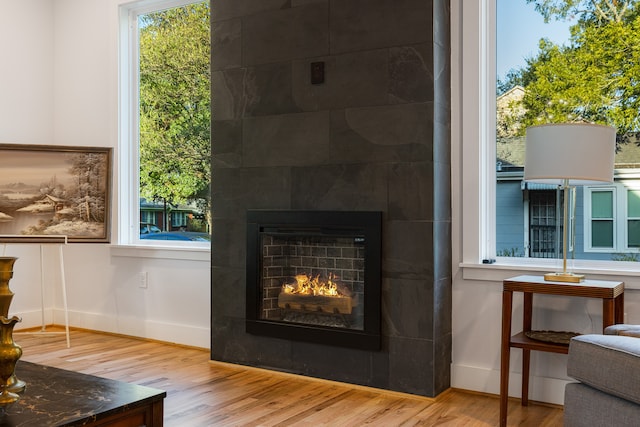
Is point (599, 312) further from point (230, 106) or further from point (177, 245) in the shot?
point (177, 245)

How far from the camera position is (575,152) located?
292 cm

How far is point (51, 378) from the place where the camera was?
90.0 inches

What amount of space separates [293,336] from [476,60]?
1.92 m

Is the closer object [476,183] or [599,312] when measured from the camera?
[599,312]

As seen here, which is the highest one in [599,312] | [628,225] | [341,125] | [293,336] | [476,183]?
[341,125]

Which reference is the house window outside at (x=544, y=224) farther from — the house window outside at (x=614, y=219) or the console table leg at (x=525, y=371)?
the console table leg at (x=525, y=371)

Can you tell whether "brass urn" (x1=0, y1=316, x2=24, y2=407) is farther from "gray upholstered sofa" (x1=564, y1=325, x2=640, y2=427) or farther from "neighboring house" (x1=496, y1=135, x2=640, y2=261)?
"neighboring house" (x1=496, y1=135, x2=640, y2=261)

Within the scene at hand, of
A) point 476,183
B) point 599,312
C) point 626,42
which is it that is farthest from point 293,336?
point 626,42

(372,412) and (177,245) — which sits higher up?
(177,245)

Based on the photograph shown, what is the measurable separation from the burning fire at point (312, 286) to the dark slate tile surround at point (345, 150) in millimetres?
319

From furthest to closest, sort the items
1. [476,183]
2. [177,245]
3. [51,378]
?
[177,245] → [476,183] → [51,378]

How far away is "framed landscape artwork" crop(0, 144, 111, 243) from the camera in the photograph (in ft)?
15.9

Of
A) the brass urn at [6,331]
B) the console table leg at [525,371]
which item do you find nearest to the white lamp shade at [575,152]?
the console table leg at [525,371]

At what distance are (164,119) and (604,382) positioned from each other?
383 centimetres
